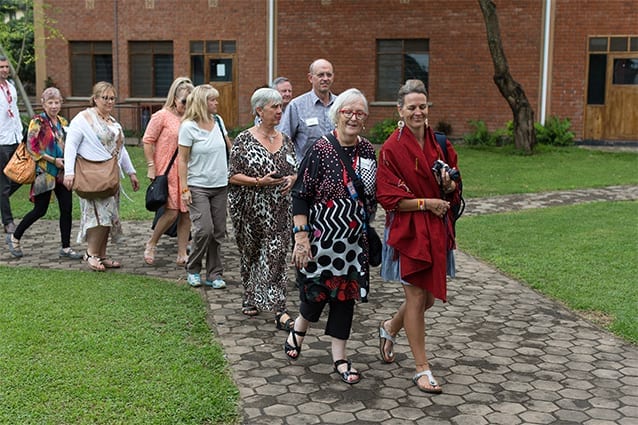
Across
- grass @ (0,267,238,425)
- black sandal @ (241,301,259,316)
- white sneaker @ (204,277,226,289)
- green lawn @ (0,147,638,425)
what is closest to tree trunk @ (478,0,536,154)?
green lawn @ (0,147,638,425)

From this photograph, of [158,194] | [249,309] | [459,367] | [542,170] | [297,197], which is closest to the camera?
[297,197]

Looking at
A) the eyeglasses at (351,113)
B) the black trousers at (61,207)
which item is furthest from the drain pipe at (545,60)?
the eyeglasses at (351,113)

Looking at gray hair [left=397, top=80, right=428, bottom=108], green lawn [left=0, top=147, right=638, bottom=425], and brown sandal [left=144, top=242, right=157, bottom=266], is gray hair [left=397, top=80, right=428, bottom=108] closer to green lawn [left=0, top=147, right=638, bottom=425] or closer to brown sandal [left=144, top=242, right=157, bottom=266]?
green lawn [left=0, top=147, right=638, bottom=425]

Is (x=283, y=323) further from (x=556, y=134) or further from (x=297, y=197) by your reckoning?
(x=556, y=134)

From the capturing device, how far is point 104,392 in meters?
4.95

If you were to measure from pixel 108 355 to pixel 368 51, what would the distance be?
20.5 meters

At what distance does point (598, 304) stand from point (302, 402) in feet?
11.3

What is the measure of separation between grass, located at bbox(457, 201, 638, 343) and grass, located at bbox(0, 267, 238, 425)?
3396 millimetres

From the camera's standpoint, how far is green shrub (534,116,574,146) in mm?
22859

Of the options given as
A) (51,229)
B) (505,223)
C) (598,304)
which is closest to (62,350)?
(598,304)

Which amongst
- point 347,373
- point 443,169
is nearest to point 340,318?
point 347,373

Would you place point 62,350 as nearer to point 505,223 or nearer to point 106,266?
point 106,266

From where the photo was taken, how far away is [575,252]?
9.48m

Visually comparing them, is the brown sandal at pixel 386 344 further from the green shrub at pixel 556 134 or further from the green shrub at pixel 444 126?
the green shrub at pixel 444 126
